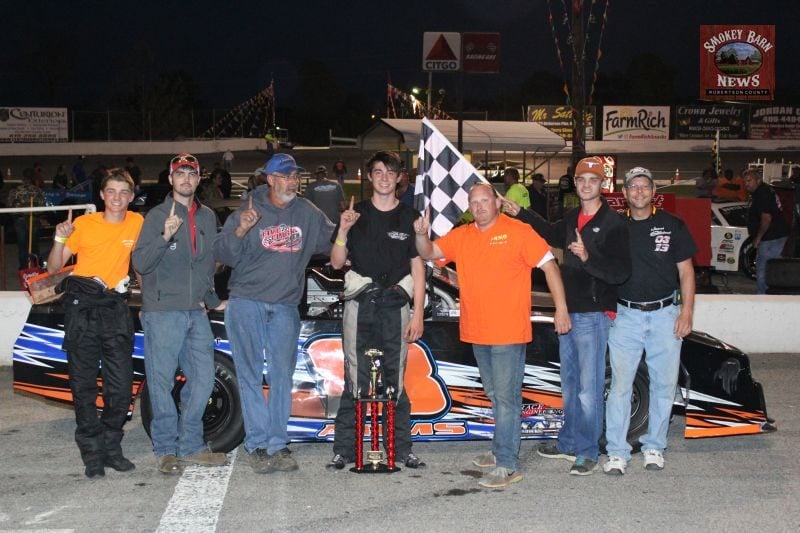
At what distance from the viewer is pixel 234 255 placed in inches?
225

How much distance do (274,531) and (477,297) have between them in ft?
5.69

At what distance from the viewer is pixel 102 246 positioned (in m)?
5.75

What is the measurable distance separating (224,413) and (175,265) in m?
1.10

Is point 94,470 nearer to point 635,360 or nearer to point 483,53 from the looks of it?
point 635,360

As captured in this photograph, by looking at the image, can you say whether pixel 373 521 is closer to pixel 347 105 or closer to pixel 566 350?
pixel 566 350

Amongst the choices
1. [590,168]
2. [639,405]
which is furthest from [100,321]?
[639,405]

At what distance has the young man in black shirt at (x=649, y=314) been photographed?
5789 mm

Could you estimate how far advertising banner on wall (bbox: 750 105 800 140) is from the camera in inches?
2228

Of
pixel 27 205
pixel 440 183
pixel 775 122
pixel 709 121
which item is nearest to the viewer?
pixel 440 183

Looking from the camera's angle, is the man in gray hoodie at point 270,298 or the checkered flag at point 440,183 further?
the checkered flag at point 440,183

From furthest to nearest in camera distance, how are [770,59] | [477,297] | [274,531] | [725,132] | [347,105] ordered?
[347,105]
[725,132]
[770,59]
[477,297]
[274,531]

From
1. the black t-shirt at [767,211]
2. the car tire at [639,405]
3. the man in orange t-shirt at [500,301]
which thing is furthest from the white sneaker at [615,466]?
the black t-shirt at [767,211]

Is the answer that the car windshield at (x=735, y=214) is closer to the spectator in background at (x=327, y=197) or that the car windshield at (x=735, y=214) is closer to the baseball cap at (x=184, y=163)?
the spectator in background at (x=327, y=197)

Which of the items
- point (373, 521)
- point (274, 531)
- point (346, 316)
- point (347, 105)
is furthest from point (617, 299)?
point (347, 105)
